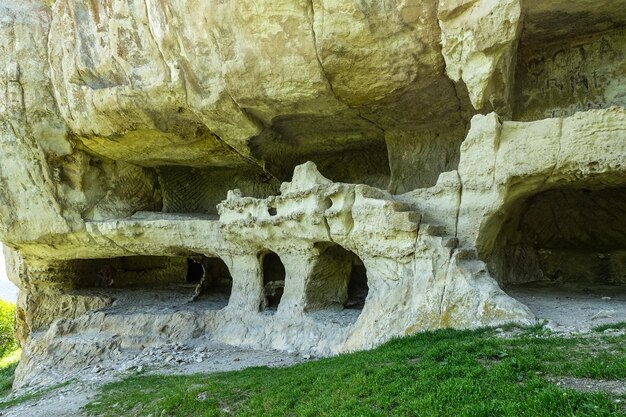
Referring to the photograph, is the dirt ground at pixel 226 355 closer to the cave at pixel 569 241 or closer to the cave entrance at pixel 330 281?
the cave at pixel 569 241

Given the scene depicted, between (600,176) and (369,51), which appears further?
(369,51)

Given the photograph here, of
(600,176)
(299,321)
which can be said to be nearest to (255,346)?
(299,321)

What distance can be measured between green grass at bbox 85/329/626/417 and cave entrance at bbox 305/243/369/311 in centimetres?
318

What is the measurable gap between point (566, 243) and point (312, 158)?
6904mm

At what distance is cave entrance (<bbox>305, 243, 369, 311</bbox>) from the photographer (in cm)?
1077

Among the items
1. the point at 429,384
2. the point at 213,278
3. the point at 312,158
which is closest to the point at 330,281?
the point at 312,158

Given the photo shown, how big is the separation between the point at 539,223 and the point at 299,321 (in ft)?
19.1

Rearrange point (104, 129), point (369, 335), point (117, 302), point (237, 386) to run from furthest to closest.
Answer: point (117, 302) < point (104, 129) < point (369, 335) < point (237, 386)

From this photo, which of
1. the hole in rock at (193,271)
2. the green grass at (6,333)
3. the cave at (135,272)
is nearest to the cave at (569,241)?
the hole in rock at (193,271)

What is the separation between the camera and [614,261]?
10.7m

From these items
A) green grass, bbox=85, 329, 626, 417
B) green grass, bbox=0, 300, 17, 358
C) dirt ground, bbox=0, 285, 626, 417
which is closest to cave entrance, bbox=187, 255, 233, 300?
dirt ground, bbox=0, 285, 626, 417

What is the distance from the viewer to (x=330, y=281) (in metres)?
11.2

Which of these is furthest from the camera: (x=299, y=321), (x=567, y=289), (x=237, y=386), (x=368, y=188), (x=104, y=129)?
(x=104, y=129)

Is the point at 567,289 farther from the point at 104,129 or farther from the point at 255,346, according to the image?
the point at 104,129
